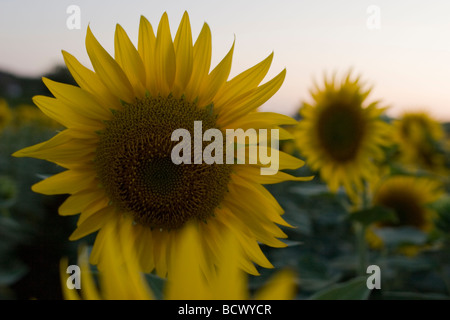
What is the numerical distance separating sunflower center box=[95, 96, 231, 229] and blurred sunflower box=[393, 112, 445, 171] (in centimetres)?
159

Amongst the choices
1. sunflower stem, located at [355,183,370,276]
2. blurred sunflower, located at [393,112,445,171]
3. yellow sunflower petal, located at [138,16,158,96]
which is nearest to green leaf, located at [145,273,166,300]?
yellow sunflower petal, located at [138,16,158,96]

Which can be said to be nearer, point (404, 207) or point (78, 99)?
point (78, 99)

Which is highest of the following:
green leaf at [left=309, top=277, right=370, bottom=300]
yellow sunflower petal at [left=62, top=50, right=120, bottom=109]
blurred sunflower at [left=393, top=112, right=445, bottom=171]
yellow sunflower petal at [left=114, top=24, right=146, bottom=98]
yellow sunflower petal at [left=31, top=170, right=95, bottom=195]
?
blurred sunflower at [left=393, top=112, right=445, bottom=171]

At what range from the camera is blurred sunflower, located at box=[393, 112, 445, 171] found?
207 cm

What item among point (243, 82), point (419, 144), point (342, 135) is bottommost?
point (243, 82)

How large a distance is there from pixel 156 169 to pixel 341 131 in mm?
967

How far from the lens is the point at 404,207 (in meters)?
1.79

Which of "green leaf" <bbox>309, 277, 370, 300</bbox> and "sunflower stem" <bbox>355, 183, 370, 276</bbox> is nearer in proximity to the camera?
"green leaf" <bbox>309, 277, 370, 300</bbox>

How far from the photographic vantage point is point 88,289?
10.8 inches

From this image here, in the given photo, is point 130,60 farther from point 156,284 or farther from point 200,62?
point 156,284

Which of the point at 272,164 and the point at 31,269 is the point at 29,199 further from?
the point at 272,164

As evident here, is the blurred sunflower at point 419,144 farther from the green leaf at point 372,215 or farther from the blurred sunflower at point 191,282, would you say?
the blurred sunflower at point 191,282

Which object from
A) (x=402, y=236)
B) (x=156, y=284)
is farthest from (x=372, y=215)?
(x=156, y=284)

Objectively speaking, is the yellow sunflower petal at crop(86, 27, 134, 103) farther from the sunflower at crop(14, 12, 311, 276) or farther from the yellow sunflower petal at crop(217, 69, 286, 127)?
the yellow sunflower petal at crop(217, 69, 286, 127)
